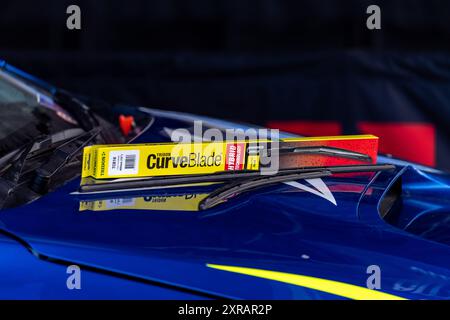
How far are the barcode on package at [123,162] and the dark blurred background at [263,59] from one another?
2.69 metres

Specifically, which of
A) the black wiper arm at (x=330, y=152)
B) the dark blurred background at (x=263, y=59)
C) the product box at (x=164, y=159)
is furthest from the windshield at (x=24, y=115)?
the dark blurred background at (x=263, y=59)

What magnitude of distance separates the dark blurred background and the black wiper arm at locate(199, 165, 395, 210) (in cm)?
249

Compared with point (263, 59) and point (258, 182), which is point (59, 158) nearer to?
point (258, 182)

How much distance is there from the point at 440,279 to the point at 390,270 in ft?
0.40

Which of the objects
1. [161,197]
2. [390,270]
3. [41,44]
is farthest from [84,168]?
[41,44]

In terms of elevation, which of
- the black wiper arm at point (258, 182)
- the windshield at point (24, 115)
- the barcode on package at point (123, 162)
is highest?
the windshield at point (24, 115)

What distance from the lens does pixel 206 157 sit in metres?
2.30

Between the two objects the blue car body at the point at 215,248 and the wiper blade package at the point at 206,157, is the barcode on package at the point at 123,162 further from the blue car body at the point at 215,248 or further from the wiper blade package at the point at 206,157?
the blue car body at the point at 215,248

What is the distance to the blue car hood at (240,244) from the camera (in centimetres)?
178

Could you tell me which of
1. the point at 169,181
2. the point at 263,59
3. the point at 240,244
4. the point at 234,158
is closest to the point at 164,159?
the point at 169,181

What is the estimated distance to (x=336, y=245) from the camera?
1.89m

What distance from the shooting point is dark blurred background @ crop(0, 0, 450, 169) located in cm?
485

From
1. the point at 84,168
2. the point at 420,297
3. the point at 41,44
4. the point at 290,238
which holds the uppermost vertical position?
the point at 41,44

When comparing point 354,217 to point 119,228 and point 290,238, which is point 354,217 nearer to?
point 290,238
